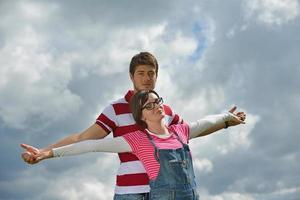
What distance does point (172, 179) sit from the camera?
6289mm

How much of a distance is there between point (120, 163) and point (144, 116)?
812 millimetres

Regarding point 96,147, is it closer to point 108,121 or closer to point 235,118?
point 108,121

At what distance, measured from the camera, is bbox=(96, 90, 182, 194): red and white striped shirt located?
682cm

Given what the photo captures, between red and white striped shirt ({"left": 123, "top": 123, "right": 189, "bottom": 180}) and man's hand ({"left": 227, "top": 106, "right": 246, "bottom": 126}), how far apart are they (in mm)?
1552

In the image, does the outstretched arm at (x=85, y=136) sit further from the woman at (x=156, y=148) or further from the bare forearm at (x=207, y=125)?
the bare forearm at (x=207, y=125)

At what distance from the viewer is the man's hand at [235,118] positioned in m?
8.12

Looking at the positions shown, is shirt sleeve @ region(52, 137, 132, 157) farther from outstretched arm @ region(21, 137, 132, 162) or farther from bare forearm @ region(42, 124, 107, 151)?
bare forearm @ region(42, 124, 107, 151)

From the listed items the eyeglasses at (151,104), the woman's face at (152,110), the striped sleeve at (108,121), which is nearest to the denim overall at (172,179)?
the woman's face at (152,110)

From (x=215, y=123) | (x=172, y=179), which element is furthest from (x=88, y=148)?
(x=215, y=123)

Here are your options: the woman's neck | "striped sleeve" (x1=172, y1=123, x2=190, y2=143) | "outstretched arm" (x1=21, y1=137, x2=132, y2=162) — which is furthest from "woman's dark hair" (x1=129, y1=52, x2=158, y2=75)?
"outstretched arm" (x1=21, y1=137, x2=132, y2=162)

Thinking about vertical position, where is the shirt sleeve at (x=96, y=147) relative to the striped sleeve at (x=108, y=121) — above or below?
below

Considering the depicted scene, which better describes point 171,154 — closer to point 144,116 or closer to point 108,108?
point 144,116

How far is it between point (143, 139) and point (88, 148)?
72cm

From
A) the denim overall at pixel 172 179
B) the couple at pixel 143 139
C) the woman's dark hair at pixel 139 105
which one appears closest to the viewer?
the denim overall at pixel 172 179
